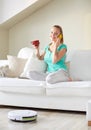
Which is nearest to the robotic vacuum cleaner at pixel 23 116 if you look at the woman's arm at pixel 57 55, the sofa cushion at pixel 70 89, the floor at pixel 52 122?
the floor at pixel 52 122

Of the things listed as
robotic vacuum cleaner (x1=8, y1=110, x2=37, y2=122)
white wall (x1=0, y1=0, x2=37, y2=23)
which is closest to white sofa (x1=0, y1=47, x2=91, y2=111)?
robotic vacuum cleaner (x1=8, y1=110, x2=37, y2=122)

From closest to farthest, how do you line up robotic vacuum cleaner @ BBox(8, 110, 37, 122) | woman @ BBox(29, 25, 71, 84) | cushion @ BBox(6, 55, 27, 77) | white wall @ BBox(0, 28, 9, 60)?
1. robotic vacuum cleaner @ BBox(8, 110, 37, 122)
2. woman @ BBox(29, 25, 71, 84)
3. cushion @ BBox(6, 55, 27, 77)
4. white wall @ BBox(0, 28, 9, 60)

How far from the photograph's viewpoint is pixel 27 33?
5.82 metres

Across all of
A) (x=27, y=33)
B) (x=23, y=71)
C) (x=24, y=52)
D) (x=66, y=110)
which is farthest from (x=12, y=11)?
(x=66, y=110)

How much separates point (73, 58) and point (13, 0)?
5.79 ft

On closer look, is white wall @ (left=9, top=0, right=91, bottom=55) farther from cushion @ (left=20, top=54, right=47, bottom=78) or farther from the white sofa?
cushion @ (left=20, top=54, right=47, bottom=78)

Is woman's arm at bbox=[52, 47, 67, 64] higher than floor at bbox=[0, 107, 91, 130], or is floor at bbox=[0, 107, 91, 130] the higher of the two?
woman's arm at bbox=[52, 47, 67, 64]

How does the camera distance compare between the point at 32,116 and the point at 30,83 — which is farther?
the point at 30,83

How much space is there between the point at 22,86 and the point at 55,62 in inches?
21.2

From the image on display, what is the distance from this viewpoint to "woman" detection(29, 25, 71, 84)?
3.83m

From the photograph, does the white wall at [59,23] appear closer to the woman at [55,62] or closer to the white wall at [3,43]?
the white wall at [3,43]

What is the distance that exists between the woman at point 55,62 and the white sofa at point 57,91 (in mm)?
98

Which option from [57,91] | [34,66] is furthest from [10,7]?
[57,91]

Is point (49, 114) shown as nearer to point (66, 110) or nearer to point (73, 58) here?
point (66, 110)
